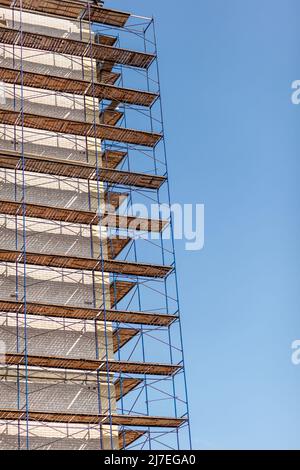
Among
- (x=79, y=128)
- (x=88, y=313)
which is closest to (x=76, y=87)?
(x=79, y=128)

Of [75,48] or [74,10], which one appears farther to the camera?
[74,10]

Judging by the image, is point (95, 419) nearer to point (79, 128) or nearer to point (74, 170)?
point (74, 170)

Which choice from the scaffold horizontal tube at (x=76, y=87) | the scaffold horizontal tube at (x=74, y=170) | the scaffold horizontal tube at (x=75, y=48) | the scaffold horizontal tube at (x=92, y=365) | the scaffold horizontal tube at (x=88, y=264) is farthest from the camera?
the scaffold horizontal tube at (x=75, y=48)

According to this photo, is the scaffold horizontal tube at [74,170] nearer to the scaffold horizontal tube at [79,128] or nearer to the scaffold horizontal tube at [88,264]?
the scaffold horizontal tube at [79,128]

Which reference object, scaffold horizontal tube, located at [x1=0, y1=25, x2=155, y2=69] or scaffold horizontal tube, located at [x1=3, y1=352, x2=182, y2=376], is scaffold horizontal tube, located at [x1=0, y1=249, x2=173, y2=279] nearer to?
scaffold horizontal tube, located at [x1=3, y1=352, x2=182, y2=376]

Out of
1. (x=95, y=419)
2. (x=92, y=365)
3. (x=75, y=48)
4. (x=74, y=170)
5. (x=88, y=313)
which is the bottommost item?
(x=95, y=419)

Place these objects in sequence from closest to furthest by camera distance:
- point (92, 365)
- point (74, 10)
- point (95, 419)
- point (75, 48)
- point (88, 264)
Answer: point (95, 419), point (92, 365), point (88, 264), point (75, 48), point (74, 10)

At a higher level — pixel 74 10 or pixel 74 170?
pixel 74 10

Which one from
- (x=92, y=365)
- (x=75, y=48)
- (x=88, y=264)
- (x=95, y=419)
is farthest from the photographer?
(x=75, y=48)

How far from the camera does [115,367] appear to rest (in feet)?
127

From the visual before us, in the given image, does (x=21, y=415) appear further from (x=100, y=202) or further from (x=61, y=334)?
(x=100, y=202)

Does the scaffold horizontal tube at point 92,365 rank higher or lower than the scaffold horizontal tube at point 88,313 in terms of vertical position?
lower

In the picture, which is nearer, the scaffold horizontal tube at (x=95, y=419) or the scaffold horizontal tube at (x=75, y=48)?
the scaffold horizontal tube at (x=95, y=419)
